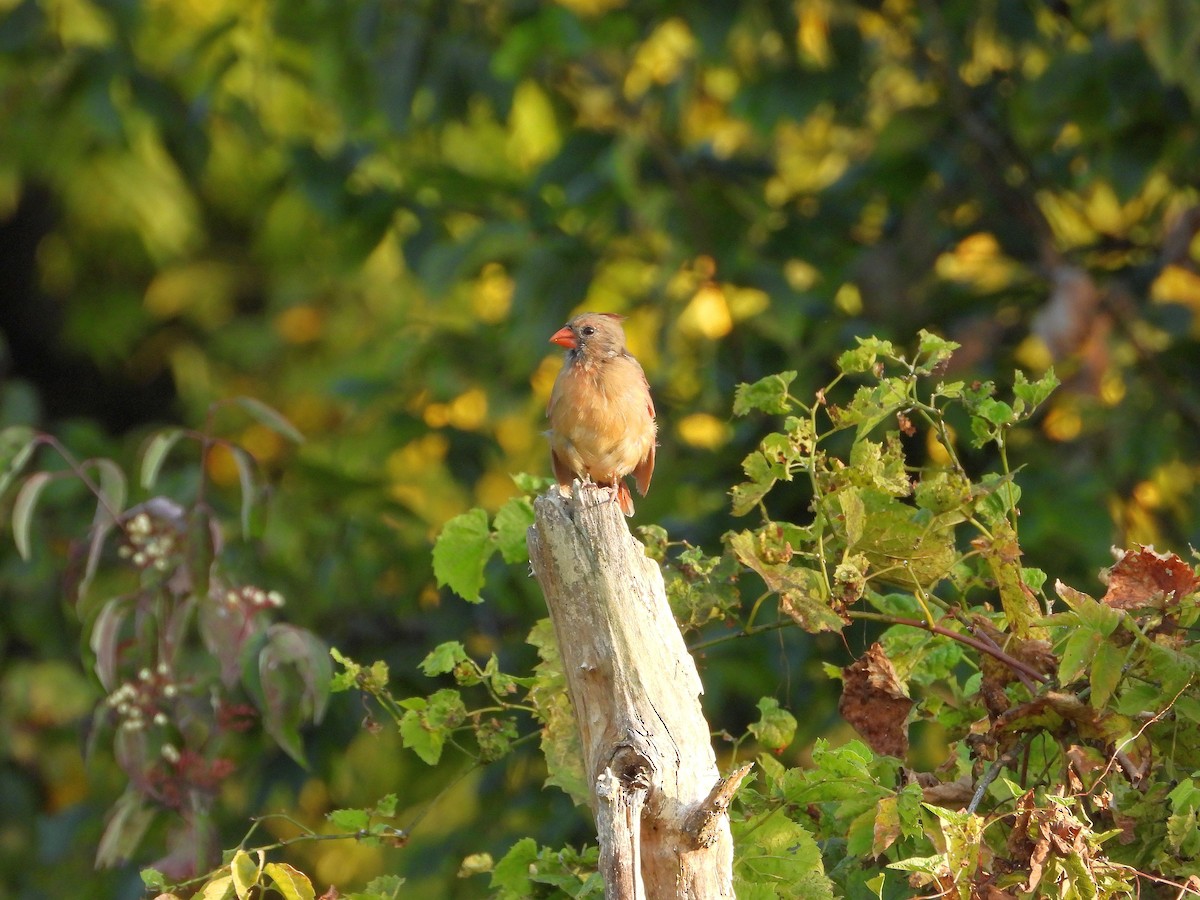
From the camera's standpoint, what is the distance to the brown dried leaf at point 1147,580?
2146 millimetres

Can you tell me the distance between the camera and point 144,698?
A: 3307mm

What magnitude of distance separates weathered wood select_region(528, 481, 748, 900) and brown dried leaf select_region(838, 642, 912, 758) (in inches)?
10.0

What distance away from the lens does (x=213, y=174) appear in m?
8.37

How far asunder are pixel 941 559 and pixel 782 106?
3.27 m

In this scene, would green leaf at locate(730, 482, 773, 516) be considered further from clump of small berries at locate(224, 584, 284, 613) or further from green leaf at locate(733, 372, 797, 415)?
clump of small berries at locate(224, 584, 284, 613)

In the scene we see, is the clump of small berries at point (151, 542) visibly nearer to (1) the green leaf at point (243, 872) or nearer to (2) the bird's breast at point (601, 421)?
(2) the bird's breast at point (601, 421)

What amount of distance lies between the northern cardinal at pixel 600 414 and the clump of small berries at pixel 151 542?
104cm

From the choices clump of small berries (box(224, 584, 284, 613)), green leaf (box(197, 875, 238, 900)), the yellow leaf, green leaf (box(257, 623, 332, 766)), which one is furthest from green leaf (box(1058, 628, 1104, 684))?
the yellow leaf

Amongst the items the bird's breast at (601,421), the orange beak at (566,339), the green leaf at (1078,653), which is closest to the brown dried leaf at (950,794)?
the green leaf at (1078,653)

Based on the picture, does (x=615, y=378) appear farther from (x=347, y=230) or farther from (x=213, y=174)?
(x=213, y=174)

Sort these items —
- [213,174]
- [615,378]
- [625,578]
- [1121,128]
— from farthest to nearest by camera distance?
[213,174] < [1121,128] < [615,378] < [625,578]

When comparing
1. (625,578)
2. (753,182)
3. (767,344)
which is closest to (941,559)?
(625,578)

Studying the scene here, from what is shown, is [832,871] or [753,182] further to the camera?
[753,182]

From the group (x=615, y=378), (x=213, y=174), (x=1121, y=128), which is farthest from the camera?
(x=213, y=174)
